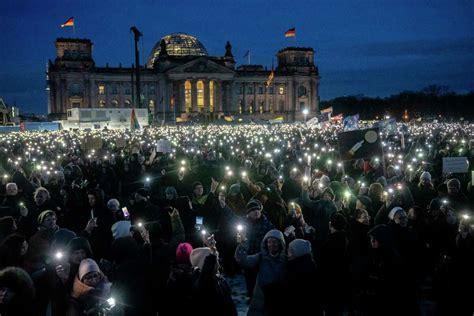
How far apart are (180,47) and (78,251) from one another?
344 feet

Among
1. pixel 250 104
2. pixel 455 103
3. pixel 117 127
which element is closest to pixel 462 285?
pixel 117 127

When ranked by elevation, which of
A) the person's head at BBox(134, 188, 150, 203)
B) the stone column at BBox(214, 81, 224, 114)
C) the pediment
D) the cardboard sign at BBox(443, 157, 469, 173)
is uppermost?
the pediment

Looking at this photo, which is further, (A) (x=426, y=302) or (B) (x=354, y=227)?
(A) (x=426, y=302)

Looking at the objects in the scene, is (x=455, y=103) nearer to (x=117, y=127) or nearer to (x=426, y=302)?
(x=117, y=127)

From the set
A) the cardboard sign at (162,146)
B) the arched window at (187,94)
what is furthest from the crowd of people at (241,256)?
the arched window at (187,94)

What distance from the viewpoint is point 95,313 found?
4.16 metres

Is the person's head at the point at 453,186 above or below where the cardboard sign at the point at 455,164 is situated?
below

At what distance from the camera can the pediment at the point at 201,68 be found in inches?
3642

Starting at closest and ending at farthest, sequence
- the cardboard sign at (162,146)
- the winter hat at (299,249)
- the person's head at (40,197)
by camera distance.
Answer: the winter hat at (299,249) → the person's head at (40,197) → the cardboard sign at (162,146)

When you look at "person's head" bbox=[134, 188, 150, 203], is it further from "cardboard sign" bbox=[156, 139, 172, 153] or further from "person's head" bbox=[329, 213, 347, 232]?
"cardboard sign" bbox=[156, 139, 172, 153]

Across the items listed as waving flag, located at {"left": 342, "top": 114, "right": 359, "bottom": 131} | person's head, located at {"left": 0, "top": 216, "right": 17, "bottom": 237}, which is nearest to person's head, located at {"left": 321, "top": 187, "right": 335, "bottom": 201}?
person's head, located at {"left": 0, "top": 216, "right": 17, "bottom": 237}

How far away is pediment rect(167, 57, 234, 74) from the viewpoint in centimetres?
9250

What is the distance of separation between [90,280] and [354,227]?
11.4 feet

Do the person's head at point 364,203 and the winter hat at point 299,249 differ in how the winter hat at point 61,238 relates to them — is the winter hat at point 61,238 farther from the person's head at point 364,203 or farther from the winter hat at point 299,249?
the person's head at point 364,203
